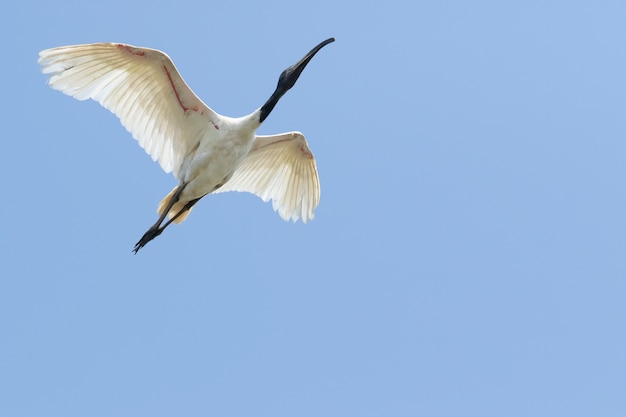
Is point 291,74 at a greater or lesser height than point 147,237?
greater

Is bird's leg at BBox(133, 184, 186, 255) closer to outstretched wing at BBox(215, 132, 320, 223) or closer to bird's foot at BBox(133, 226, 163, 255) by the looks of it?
bird's foot at BBox(133, 226, 163, 255)

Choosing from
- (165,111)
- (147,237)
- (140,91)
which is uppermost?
(140,91)

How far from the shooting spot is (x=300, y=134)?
1909 cm

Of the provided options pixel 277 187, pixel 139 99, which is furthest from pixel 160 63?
pixel 277 187

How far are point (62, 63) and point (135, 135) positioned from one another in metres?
1.69

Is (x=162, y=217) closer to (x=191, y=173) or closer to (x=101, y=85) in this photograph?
(x=191, y=173)

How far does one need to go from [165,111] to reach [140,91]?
53 cm

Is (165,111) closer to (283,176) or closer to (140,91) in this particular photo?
(140,91)

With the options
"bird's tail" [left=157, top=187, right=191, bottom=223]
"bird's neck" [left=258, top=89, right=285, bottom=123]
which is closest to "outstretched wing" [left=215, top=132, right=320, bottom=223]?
"bird's tail" [left=157, top=187, right=191, bottom=223]

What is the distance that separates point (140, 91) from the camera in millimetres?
17250

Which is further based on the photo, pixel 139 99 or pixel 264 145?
pixel 264 145

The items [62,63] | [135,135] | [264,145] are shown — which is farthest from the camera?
[264,145]

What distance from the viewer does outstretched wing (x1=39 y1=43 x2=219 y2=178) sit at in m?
16.5

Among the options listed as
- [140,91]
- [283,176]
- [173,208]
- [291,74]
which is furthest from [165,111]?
[283,176]
